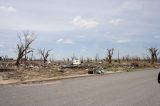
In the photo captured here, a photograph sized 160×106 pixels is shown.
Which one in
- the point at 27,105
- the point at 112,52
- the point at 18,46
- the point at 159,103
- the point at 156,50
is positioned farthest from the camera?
the point at 156,50

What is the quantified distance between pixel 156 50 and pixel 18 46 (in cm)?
7396

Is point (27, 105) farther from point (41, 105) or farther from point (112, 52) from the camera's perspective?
point (112, 52)

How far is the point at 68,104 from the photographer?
11.8 meters

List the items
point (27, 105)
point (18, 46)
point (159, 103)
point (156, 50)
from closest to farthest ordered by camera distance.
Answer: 1. point (27, 105)
2. point (159, 103)
3. point (18, 46)
4. point (156, 50)

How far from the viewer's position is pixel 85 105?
11.6 m

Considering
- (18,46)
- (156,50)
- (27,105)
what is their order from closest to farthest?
(27,105) → (18,46) → (156,50)

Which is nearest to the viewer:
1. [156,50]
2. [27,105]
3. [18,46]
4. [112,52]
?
[27,105]

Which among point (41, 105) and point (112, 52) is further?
point (112, 52)

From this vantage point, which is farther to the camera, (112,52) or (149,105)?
(112,52)

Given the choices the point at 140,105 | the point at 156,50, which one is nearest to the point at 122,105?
the point at 140,105

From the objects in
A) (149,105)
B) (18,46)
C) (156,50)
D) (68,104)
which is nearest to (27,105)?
(68,104)

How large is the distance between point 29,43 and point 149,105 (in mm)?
45431

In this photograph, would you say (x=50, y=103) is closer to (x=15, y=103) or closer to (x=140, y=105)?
(x=15, y=103)

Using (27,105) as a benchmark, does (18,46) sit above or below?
above
